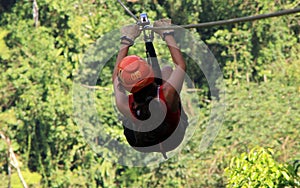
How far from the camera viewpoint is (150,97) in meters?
3.58

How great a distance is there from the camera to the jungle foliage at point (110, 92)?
9078 mm

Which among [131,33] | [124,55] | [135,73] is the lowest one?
[135,73]

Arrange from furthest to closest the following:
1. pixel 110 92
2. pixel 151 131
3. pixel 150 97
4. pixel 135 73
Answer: pixel 110 92 < pixel 151 131 < pixel 150 97 < pixel 135 73

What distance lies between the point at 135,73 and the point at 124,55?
29cm

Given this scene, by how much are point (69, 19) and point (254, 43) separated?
2832 mm

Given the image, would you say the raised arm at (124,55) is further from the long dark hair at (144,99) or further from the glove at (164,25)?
the glove at (164,25)

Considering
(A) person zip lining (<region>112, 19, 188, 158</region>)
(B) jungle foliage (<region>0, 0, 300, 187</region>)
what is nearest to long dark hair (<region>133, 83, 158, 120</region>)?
(A) person zip lining (<region>112, 19, 188, 158</region>)

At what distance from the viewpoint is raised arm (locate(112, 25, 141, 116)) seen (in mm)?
3719

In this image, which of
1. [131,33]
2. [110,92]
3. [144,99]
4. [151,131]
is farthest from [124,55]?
[110,92]

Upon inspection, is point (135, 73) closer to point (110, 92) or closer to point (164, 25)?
point (164, 25)

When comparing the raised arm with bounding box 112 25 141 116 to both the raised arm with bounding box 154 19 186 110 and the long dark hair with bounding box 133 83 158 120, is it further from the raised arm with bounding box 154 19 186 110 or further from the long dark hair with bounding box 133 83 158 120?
the raised arm with bounding box 154 19 186 110

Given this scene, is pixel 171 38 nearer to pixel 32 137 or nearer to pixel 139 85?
pixel 139 85

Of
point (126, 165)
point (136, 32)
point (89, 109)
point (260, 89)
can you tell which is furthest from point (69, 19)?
point (136, 32)

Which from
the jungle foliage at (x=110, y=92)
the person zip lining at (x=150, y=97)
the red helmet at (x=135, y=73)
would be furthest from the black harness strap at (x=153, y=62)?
the jungle foliage at (x=110, y=92)
